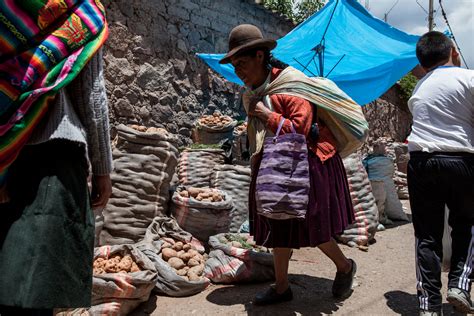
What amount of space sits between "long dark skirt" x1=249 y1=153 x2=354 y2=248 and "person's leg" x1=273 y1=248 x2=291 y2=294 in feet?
0.45

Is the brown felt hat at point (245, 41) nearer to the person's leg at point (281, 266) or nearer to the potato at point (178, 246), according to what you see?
the person's leg at point (281, 266)

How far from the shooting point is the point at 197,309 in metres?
2.70

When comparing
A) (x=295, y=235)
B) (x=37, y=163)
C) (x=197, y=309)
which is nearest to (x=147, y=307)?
(x=197, y=309)

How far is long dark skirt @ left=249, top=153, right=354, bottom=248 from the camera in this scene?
246 cm

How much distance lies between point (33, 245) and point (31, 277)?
0.09m

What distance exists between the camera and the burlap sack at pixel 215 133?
20.8ft

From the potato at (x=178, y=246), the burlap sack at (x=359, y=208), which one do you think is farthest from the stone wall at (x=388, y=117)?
the potato at (x=178, y=246)

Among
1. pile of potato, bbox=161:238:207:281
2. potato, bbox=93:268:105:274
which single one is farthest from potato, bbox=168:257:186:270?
potato, bbox=93:268:105:274

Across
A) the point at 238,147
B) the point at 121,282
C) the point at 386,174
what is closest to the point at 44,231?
the point at 121,282

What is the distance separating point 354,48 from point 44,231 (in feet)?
16.9

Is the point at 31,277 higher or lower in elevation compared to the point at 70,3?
lower

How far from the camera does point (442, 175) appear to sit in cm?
238

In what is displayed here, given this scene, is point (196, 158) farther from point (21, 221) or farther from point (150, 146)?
point (21, 221)

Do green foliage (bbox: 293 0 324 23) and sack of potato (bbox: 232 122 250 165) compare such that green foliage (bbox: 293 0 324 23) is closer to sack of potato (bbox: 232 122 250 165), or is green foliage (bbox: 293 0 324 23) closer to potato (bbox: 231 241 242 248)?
sack of potato (bbox: 232 122 250 165)
